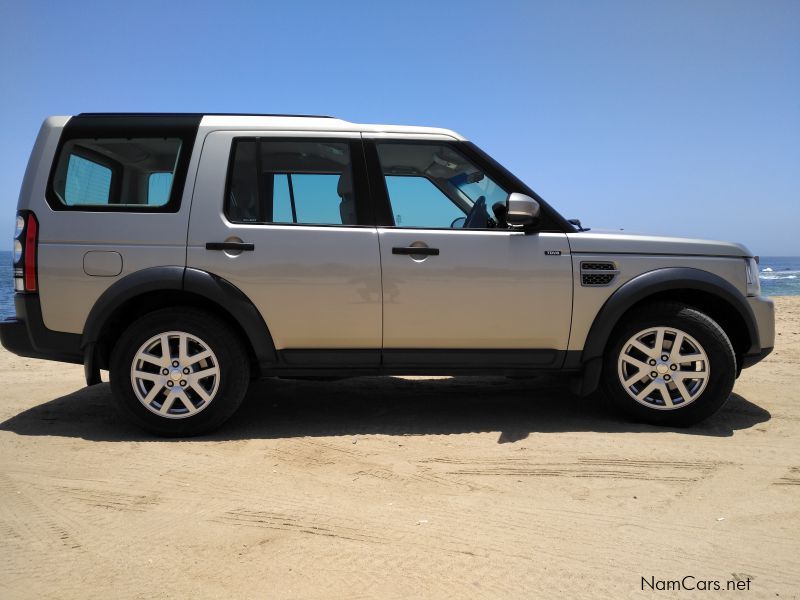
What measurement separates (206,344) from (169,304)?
1.26ft

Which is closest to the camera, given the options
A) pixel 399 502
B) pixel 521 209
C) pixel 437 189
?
pixel 399 502

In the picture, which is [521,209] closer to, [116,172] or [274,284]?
[274,284]

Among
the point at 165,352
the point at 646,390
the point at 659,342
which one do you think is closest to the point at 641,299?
the point at 659,342

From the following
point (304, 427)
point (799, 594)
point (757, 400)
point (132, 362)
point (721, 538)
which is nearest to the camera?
point (799, 594)

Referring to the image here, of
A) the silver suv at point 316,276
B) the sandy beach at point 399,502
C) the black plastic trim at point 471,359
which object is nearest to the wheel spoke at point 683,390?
the silver suv at point 316,276

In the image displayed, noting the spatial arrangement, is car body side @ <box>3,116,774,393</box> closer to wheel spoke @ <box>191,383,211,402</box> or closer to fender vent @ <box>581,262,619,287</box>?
fender vent @ <box>581,262,619,287</box>

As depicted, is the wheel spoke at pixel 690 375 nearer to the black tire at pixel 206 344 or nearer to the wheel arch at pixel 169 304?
the wheel arch at pixel 169 304

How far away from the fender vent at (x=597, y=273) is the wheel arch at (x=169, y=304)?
199 cm

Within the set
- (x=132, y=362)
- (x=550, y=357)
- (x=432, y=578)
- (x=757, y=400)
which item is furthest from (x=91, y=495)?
(x=757, y=400)

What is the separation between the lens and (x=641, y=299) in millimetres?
3836

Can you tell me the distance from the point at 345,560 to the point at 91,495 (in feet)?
4.57

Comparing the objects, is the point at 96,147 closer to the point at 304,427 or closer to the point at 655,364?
the point at 304,427

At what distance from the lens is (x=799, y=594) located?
2.02m

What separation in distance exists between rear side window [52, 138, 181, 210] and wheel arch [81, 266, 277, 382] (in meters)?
0.49
